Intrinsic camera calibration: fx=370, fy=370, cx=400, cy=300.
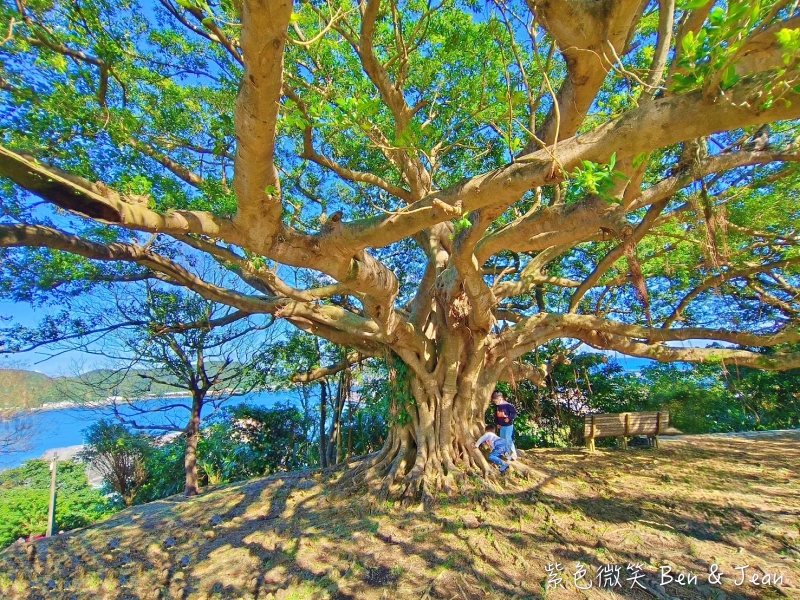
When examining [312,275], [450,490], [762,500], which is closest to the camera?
[762,500]

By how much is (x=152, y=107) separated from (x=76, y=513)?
8.04 meters

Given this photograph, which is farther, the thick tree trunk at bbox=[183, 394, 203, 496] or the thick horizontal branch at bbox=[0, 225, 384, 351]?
the thick tree trunk at bbox=[183, 394, 203, 496]

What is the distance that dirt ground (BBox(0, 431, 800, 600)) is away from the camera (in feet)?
9.45

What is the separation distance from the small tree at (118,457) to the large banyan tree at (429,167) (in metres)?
3.62

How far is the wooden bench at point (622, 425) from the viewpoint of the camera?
6.66 meters

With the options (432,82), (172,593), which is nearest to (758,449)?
(432,82)

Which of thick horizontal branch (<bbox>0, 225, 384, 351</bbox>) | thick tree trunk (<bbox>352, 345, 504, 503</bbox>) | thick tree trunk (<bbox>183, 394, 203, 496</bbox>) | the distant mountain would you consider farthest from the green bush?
thick tree trunk (<bbox>352, 345, 504, 503</bbox>)

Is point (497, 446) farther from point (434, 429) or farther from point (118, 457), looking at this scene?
point (118, 457)

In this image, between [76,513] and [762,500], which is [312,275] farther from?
[762,500]

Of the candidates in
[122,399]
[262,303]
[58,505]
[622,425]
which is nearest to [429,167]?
[262,303]

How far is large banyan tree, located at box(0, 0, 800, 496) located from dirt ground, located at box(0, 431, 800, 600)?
3.38ft

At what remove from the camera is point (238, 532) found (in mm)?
4250

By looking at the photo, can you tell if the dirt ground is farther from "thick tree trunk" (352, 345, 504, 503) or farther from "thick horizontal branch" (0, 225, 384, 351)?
"thick horizontal branch" (0, 225, 384, 351)

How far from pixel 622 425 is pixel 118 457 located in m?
10.1
